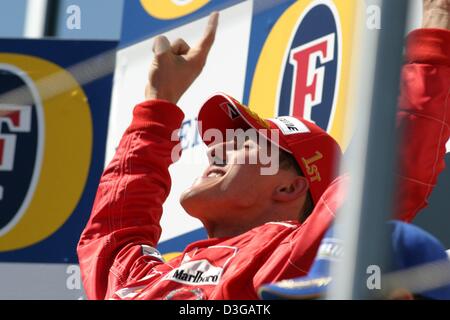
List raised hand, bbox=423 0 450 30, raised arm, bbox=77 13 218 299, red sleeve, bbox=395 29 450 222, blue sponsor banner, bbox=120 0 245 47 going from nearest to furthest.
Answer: red sleeve, bbox=395 29 450 222
raised hand, bbox=423 0 450 30
raised arm, bbox=77 13 218 299
blue sponsor banner, bbox=120 0 245 47

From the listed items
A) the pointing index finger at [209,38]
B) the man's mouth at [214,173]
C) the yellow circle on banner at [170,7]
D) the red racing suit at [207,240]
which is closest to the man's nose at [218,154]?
the man's mouth at [214,173]

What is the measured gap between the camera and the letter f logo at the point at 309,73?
2.14 metres

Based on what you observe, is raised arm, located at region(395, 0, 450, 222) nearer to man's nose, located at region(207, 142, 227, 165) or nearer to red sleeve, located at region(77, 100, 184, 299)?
man's nose, located at region(207, 142, 227, 165)

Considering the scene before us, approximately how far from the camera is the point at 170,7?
2.58 metres

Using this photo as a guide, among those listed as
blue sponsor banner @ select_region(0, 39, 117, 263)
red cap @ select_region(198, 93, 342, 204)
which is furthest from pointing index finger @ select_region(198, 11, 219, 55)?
blue sponsor banner @ select_region(0, 39, 117, 263)

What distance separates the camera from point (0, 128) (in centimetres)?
270

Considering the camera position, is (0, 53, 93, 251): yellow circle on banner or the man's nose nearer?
the man's nose

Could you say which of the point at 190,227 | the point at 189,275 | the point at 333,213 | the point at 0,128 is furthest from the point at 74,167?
the point at 333,213

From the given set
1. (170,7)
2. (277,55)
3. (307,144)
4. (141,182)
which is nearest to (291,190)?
(307,144)

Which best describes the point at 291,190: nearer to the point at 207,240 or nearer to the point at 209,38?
the point at 207,240

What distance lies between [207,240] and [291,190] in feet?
0.53

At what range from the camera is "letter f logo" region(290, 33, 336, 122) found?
214 centimetres

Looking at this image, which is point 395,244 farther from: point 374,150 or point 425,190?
point 425,190

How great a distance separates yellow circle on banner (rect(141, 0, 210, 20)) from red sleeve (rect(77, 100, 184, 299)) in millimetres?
492
